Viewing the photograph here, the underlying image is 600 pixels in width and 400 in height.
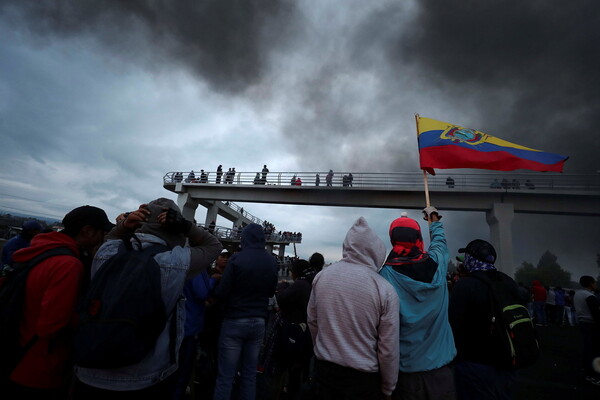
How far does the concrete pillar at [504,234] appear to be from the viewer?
702 inches

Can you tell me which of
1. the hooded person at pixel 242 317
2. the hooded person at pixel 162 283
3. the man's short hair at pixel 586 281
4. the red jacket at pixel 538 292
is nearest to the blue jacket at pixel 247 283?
the hooded person at pixel 242 317

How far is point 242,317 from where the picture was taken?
320cm

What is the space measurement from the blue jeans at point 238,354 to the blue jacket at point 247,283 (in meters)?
0.11

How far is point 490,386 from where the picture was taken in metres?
2.30

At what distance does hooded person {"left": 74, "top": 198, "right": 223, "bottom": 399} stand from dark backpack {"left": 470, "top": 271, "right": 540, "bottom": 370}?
2.50 m

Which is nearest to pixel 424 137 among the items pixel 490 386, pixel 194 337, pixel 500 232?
pixel 490 386

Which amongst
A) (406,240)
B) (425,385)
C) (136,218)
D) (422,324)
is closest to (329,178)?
(406,240)

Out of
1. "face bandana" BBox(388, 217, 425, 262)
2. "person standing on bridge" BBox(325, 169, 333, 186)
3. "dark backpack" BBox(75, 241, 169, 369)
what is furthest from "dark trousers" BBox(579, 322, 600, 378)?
"person standing on bridge" BBox(325, 169, 333, 186)

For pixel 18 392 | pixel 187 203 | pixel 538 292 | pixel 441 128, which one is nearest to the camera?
pixel 18 392

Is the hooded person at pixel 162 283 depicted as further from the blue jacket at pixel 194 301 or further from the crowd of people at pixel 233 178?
the crowd of people at pixel 233 178

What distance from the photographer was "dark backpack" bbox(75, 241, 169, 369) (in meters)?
1.43

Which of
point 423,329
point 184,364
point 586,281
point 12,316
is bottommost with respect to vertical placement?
point 184,364

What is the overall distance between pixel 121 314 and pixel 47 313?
77cm

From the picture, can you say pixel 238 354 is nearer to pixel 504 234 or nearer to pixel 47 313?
pixel 47 313
